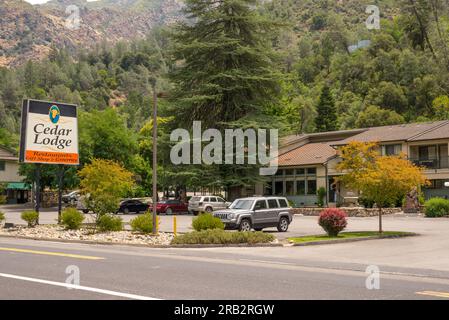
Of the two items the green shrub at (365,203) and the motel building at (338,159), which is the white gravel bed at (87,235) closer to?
the green shrub at (365,203)

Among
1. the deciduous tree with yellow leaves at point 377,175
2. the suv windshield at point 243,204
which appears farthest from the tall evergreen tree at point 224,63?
the deciduous tree with yellow leaves at point 377,175

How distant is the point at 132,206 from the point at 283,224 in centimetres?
2773

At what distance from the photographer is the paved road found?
1031cm

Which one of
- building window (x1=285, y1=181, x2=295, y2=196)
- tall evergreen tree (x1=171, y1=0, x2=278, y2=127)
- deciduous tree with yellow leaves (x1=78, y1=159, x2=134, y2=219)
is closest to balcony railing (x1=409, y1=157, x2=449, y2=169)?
building window (x1=285, y1=181, x2=295, y2=196)

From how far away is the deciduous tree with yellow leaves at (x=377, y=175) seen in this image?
27234mm

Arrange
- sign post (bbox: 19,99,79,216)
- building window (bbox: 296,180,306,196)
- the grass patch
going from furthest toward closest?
building window (bbox: 296,180,306,196)
sign post (bbox: 19,99,79,216)
the grass patch

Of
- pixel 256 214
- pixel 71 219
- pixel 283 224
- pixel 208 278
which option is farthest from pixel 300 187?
pixel 208 278

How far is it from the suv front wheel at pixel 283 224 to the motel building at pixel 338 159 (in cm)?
2191

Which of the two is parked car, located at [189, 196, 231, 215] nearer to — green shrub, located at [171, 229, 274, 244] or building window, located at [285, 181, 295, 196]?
building window, located at [285, 181, 295, 196]

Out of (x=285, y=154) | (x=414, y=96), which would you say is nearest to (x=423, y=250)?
(x=285, y=154)

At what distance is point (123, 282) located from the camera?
11664mm

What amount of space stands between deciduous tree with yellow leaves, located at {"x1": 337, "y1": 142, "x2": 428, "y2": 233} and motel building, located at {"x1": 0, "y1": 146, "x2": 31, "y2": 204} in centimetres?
5950

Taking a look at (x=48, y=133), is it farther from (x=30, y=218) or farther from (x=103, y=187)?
(x=103, y=187)
